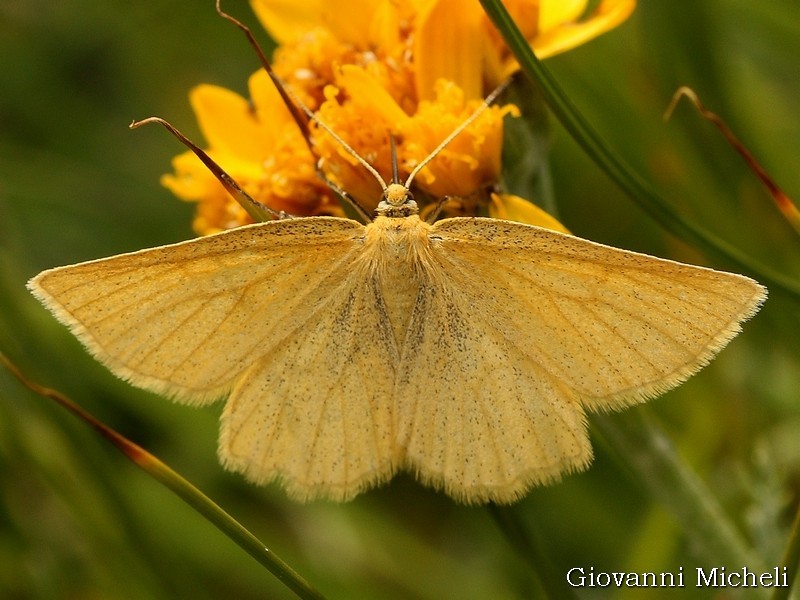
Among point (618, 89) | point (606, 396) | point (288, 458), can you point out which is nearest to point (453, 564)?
point (288, 458)

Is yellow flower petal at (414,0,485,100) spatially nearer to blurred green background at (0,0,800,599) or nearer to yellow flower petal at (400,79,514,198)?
yellow flower petal at (400,79,514,198)

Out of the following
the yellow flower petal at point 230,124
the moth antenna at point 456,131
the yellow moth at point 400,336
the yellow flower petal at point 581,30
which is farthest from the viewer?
the yellow flower petal at point 230,124

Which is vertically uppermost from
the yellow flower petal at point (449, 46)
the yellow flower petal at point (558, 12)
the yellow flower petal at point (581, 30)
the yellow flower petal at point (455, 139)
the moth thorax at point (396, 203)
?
the yellow flower petal at point (558, 12)

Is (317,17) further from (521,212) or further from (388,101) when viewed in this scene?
(521,212)

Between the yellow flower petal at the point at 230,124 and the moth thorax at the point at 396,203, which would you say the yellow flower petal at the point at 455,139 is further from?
the yellow flower petal at the point at 230,124

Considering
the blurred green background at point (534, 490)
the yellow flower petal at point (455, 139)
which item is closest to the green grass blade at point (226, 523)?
the blurred green background at point (534, 490)

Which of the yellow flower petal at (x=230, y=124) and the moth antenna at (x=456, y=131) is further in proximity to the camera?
the yellow flower petal at (x=230, y=124)

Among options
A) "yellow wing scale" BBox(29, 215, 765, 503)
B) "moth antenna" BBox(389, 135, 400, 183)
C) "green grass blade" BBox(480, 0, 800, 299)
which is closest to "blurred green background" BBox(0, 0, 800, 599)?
"green grass blade" BBox(480, 0, 800, 299)
